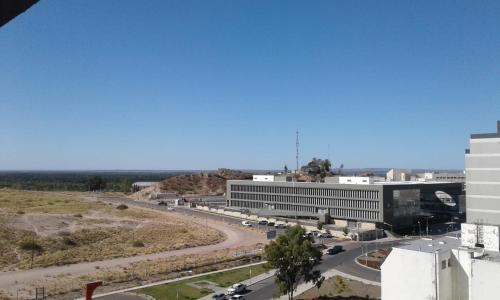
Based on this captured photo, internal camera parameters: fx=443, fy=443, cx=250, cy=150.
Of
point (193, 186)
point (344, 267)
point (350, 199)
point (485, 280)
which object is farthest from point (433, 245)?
point (193, 186)

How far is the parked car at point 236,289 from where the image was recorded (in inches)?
1672

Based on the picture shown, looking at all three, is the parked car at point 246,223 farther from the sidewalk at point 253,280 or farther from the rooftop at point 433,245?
the rooftop at point 433,245

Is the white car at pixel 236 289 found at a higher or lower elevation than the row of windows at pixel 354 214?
lower

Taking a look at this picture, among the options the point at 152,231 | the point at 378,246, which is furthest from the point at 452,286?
the point at 152,231

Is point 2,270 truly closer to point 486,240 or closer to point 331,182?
point 486,240

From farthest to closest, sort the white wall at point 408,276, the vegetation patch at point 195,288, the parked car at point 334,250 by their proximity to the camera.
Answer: the parked car at point 334,250, the vegetation patch at point 195,288, the white wall at point 408,276

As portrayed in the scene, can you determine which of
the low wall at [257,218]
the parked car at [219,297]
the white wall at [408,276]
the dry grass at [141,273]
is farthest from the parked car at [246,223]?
the white wall at [408,276]

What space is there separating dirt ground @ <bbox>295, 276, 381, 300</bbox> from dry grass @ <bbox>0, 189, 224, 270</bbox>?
29.9m

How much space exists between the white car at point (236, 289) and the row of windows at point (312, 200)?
47.0 metres

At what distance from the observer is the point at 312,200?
95.9 m

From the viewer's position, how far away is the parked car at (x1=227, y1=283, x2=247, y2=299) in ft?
139

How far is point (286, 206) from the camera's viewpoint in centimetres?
10175

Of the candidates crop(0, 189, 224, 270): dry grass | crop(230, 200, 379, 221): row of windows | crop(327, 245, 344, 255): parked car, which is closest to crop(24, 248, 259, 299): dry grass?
crop(0, 189, 224, 270): dry grass

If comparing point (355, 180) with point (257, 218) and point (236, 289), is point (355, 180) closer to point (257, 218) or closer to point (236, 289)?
point (257, 218)
